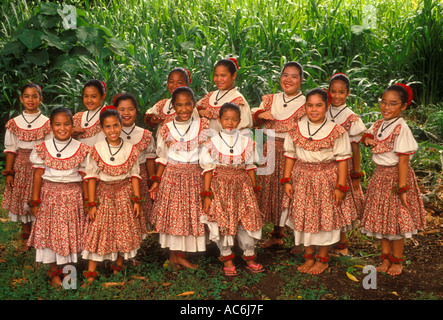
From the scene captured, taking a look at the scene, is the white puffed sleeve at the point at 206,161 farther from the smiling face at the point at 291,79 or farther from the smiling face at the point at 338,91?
the smiling face at the point at 338,91

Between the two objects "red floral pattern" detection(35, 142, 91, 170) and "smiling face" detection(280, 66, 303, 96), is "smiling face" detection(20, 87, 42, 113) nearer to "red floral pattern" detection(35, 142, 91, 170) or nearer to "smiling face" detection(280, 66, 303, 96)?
"red floral pattern" detection(35, 142, 91, 170)

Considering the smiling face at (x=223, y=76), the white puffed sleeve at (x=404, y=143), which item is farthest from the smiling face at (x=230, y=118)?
the white puffed sleeve at (x=404, y=143)

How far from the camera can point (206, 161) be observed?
410cm

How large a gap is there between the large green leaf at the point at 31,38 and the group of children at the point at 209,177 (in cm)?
203

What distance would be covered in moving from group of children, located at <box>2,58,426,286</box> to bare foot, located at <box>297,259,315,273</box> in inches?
0.4

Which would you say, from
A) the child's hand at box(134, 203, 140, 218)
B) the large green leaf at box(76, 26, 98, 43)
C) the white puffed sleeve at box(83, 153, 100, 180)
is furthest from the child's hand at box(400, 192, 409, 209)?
the large green leaf at box(76, 26, 98, 43)

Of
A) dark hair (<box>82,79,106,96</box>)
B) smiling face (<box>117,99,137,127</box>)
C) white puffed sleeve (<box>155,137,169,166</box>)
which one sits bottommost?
white puffed sleeve (<box>155,137,169,166</box>)

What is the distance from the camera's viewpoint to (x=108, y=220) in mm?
3939

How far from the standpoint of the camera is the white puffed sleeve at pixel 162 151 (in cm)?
423

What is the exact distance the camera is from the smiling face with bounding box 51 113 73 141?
3.90 meters

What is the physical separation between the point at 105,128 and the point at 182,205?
905 millimetres

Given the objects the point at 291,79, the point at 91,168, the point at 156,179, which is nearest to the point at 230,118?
the point at 291,79
